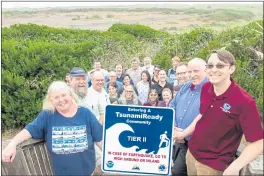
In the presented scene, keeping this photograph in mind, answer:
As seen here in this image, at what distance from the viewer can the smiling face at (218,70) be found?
194 cm

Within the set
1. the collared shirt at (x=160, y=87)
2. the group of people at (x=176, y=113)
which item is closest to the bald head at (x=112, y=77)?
the group of people at (x=176, y=113)

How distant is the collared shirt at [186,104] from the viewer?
2123 millimetres

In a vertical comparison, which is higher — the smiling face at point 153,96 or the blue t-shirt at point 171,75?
the blue t-shirt at point 171,75

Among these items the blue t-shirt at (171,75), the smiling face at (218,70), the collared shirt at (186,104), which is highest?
the smiling face at (218,70)

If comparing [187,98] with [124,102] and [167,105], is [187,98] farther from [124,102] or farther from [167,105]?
[124,102]

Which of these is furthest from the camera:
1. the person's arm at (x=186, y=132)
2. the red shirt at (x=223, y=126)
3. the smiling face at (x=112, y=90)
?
the smiling face at (x=112, y=90)

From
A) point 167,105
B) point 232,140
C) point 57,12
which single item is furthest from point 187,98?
point 57,12

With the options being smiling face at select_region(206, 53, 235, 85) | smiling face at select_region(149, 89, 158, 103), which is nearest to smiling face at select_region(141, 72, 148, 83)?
smiling face at select_region(149, 89, 158, 103)

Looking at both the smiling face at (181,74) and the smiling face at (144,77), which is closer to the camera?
the smiling face at (181,74)

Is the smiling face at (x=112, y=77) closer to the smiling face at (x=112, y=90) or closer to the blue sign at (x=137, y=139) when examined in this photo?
the smiling face at (x=112, y=90)

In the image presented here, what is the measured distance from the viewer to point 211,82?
1.97 meters

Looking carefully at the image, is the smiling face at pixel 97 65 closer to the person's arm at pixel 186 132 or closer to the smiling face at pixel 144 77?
the smiling face at pixel 144 77

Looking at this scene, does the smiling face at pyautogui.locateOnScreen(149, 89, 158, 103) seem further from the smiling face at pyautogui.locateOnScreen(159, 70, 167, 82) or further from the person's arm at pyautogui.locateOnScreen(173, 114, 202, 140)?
the person's arm at pyautogui.locateOnScreen(173, 114, 202, 140)

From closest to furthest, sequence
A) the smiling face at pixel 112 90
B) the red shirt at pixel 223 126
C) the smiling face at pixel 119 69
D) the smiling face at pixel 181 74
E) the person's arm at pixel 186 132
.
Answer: the red shirt at pixel 223 126
the person's arm at pixel 186 132
the smiling face at pixel 181 74
the smiling face at pixel 112 90
the smiling face at pixel 119 69
